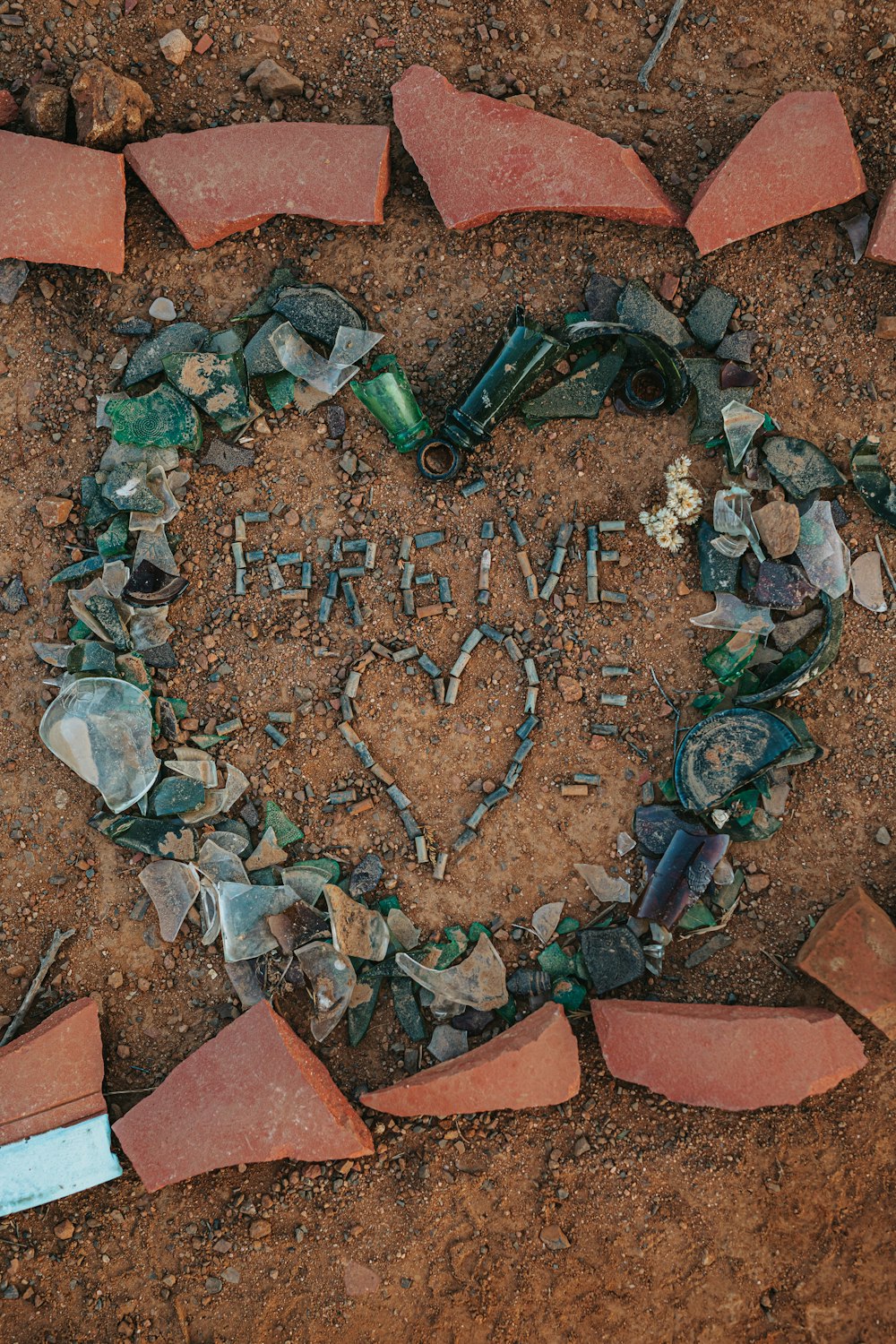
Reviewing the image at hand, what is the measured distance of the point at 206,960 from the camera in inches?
127

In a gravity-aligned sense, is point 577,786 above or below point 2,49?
below

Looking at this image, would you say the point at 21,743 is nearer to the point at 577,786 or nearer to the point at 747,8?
the point at 577,786

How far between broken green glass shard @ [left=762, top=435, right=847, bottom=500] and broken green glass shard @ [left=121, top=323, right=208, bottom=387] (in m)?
2.21

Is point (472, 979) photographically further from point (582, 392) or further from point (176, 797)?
point (582, 392)

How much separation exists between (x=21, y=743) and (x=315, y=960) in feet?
4.61

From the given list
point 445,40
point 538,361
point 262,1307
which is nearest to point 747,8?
point 445,40

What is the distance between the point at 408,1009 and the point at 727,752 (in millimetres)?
1522

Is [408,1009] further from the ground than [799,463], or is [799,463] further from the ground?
[799,463]

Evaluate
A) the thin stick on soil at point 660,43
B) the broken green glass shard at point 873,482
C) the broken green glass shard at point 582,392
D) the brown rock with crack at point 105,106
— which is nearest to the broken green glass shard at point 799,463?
the broken green glass shard at point 873,482

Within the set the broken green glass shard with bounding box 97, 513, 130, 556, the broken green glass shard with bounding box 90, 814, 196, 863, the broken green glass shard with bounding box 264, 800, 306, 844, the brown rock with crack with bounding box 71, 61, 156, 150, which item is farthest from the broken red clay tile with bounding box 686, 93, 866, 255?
the broken green glass shard with bounding box 90, 814, 196, 863

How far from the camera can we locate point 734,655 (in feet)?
10.4

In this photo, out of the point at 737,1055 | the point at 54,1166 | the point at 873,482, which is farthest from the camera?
the point at 873,482

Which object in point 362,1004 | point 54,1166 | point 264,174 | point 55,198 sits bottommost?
point 54,1166

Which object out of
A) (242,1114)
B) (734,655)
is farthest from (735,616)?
(242,1114)
